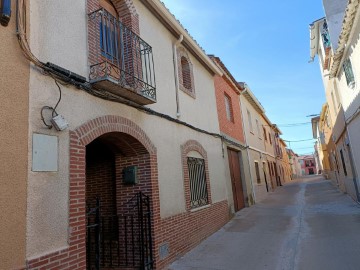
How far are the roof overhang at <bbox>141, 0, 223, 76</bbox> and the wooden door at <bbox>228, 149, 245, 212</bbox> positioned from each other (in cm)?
403

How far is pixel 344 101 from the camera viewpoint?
35.6ft

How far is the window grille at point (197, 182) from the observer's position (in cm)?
758

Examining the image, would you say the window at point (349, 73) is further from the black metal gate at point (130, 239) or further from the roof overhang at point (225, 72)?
the black metal gate at point (130, 239)

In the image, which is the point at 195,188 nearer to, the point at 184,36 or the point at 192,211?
the point at 192,211

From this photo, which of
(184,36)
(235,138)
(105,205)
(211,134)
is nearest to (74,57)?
(105,205)

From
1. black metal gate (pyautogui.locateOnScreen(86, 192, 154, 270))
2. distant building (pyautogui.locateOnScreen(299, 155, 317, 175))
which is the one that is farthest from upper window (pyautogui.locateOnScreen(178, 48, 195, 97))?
distant building (pyautogui.locateOnScreen(299, 155, 317, 175))

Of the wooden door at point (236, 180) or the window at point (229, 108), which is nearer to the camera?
the wooden door at point (236, 180)

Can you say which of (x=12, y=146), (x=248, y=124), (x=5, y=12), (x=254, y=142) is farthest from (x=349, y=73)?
(x=12, y=146)

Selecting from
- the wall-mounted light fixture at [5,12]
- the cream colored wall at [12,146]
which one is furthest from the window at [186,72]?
the wall-mounted light fixture at [5,12]

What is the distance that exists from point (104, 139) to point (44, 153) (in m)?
1.90

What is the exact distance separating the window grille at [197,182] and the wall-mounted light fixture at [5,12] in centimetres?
523

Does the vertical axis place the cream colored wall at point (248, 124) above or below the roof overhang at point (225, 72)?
below

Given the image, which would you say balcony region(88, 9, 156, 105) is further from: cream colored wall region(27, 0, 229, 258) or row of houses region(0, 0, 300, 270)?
cream colored wall region(27, 0, 229, 258)

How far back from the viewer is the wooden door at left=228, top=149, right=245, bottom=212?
1157 cm
